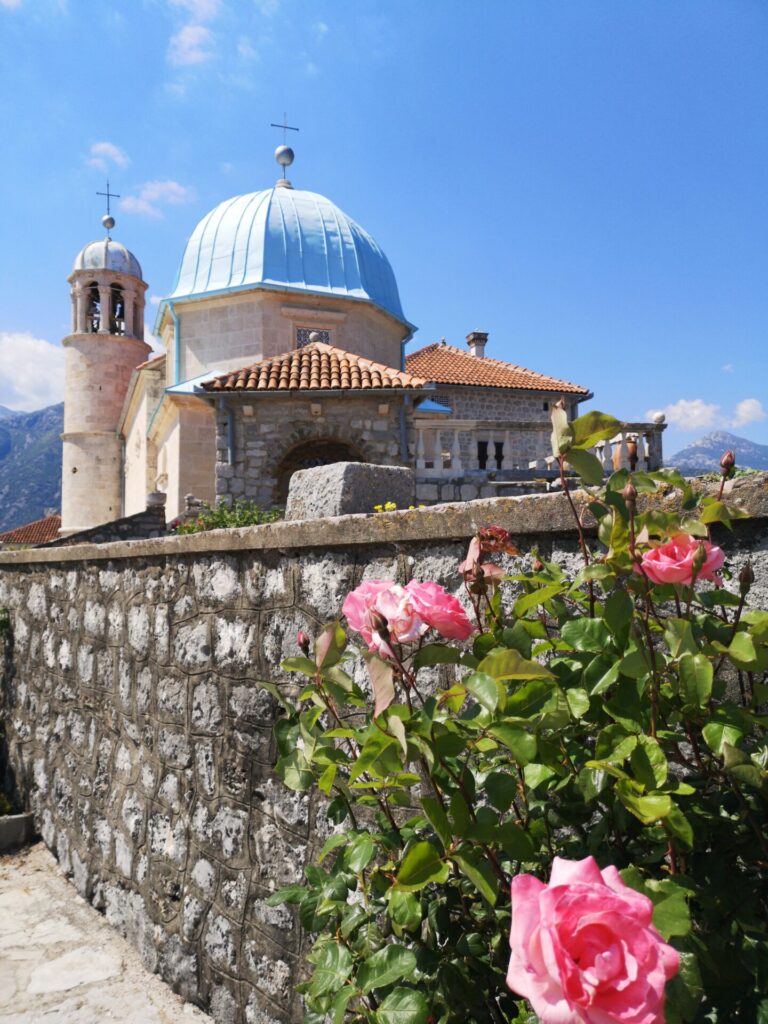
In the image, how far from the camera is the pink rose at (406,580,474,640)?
138cm

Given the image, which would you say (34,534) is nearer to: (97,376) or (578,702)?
(97,376)

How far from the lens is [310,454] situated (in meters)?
12.9

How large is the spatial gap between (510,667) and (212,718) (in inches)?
78.7

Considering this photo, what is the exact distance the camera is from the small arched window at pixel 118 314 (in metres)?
26.2

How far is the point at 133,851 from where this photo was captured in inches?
138

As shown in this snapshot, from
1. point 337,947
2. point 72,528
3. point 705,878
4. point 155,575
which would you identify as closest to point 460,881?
point 337,947

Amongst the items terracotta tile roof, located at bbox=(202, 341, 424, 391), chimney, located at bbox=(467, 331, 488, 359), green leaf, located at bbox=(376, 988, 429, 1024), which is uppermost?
chimney, located at bbox=(467, 331, 488, 359)

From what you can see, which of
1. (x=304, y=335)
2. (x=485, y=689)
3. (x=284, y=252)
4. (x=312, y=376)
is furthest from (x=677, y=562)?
(x=284, y=252)

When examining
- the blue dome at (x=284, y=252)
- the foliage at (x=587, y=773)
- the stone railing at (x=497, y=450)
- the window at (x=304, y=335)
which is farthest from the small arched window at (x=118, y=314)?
the foliage at (x=587, y=773)

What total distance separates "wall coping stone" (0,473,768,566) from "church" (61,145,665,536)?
0.28 meters

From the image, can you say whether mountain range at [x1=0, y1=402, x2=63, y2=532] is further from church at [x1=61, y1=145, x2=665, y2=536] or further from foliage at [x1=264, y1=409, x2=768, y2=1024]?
foliage at [x1=264, y1=409, x2=768, y2=1024]

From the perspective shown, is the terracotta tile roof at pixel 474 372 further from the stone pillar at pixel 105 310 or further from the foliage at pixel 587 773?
the foliage at pixel 587 773

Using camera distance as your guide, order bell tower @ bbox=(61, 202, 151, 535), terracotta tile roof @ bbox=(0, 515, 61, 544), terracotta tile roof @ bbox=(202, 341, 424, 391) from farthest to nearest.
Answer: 1. terracotta tile roof @ bbox=(0, 515, 61, 544)
2. bell tower @ bbox=(61, 202, 151, 535)
3. terracotta tile roof @ bbox=(202, 341, 424, 391)

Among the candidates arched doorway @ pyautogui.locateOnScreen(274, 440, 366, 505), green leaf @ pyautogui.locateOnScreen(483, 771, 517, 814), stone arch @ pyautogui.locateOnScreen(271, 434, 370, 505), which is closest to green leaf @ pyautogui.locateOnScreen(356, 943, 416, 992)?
green leaf @ pyautogui.locateOnScreen(483, 771, 517, 814)
